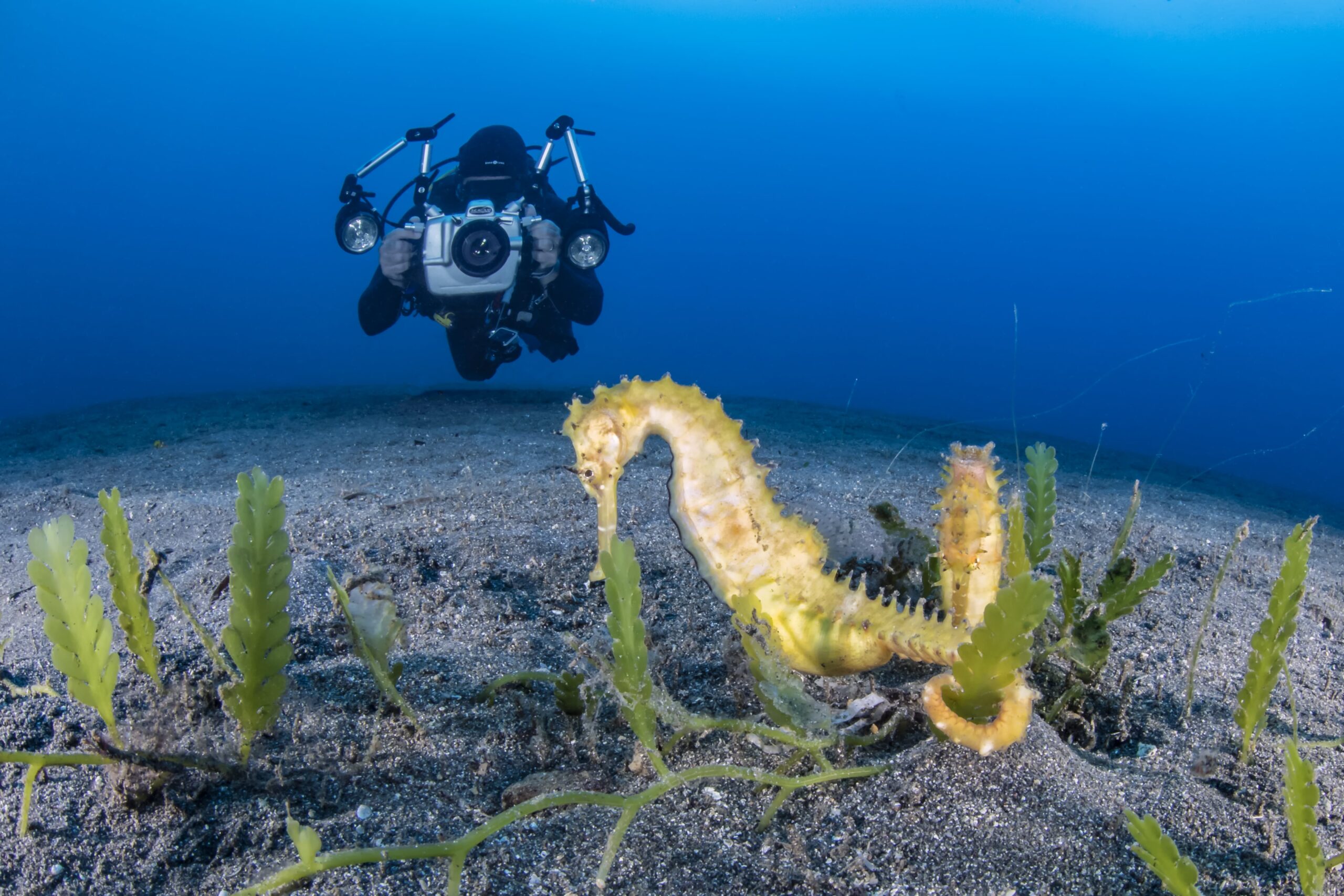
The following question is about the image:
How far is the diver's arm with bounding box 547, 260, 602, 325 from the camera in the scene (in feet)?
25.6

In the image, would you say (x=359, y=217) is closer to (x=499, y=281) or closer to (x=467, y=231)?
(x=467, y=231)

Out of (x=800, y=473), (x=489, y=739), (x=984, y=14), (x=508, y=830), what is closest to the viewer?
(x=508, y=830)

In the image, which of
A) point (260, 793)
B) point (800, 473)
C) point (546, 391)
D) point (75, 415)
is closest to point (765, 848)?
point (260, 793)

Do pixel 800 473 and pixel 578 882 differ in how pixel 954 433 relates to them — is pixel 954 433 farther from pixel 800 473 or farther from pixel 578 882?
pixel 578 882

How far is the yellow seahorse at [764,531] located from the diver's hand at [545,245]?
5.29 m

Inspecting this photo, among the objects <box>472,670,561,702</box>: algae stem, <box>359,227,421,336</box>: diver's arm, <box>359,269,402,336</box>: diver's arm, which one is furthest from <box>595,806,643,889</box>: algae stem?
<box>359,269,402,336</box>: diver's arm

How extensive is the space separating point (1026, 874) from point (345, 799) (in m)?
1.32

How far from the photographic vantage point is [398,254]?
671 cm

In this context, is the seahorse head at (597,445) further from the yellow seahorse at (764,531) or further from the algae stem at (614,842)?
the algae stem at (614,842)

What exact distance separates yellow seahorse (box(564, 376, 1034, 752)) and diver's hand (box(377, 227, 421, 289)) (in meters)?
5.57

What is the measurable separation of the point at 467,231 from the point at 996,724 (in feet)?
20.0

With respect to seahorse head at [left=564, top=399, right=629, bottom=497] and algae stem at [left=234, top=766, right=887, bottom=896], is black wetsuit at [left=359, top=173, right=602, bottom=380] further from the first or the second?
algae stem at [left=234, top=766, right=887, bottom=896]

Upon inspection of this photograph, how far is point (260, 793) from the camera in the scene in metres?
1.41

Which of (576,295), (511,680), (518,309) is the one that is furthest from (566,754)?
(576,295)
